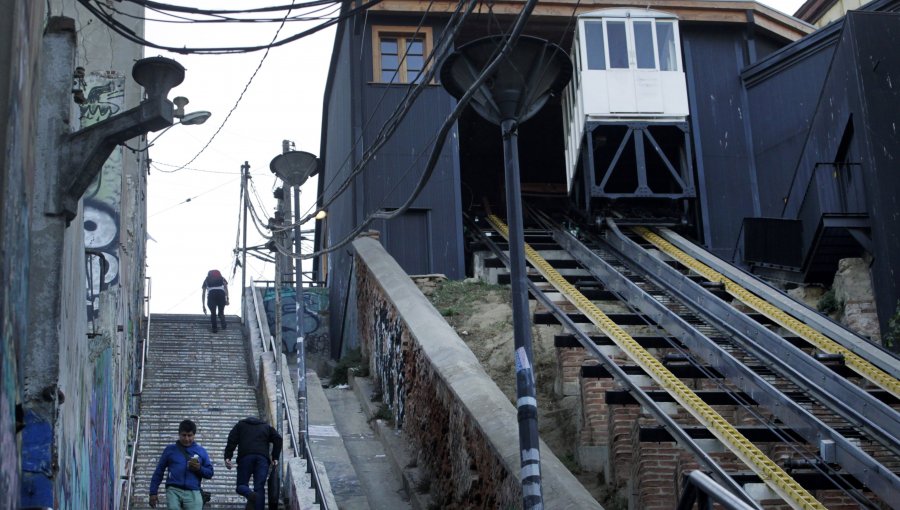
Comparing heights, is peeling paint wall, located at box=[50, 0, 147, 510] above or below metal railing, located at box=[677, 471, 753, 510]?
above

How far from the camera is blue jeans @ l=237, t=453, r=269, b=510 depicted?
1364 centimetres

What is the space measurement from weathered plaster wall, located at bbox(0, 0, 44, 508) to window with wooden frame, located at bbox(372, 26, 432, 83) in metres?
19.2

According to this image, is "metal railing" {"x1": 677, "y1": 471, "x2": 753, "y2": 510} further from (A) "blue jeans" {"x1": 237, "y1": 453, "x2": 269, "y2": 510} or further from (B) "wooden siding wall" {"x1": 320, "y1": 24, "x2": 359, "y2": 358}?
(B) "wooden siding wall" {"x1": 320, "y1": 24, "x2": 359, "y2": 358}

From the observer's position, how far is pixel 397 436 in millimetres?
17094

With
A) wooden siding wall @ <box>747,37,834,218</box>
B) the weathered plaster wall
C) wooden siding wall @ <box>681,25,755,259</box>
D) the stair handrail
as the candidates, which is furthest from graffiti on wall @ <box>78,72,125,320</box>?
wooden siding wall @ <box>747,37,834,218</box>

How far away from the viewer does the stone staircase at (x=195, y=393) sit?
53.6 ft

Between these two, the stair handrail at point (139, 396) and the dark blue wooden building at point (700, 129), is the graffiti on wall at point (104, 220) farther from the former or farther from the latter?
the dark blue wooden building at point (700, 129)

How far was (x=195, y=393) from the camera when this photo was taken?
20.3 meters

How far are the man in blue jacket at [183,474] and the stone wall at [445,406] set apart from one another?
286 cm

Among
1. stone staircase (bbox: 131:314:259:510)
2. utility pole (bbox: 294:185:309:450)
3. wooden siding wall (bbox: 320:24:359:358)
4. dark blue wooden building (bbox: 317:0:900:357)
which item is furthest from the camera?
wooden siding wall (bbox: 320:24:359:358)

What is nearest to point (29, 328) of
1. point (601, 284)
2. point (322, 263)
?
point (601, 284)

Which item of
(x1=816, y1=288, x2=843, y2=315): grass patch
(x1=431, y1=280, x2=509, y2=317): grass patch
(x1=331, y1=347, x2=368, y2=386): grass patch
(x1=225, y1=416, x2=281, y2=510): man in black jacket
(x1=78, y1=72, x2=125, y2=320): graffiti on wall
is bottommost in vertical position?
(x1=225, y1=416, x2=281, y2=510): man in black jacket

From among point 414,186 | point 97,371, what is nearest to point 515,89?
point 97,371

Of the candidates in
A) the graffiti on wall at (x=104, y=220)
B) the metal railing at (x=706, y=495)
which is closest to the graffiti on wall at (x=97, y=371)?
the graffiti on wall at (x=104, y=220)
